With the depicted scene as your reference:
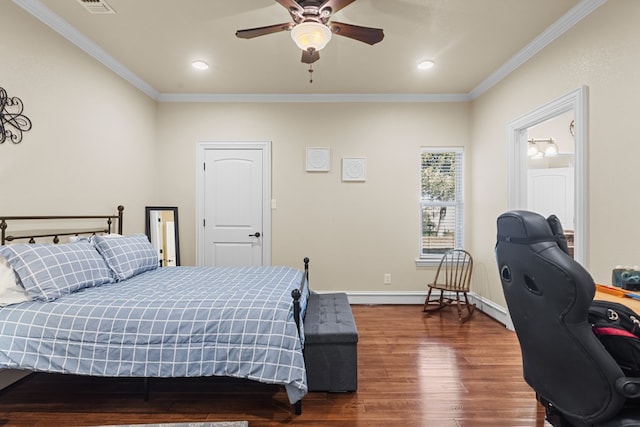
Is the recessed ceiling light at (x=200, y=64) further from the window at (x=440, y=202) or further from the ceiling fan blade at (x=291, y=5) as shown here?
the window at (x=440, y=202)

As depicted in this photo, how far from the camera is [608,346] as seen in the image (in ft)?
4.17

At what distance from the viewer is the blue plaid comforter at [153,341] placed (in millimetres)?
1941

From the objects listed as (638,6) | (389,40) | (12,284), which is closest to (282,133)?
(389,40)

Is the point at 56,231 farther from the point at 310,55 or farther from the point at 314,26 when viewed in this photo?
the point at 314,26

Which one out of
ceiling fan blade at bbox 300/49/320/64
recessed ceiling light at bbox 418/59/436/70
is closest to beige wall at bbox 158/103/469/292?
recessed ceiling light at bbox 418/59/436/70

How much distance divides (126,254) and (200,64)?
82.6 inches

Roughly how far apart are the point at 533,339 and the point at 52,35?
3.95m

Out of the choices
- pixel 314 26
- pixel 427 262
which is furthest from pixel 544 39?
pixel 427 262

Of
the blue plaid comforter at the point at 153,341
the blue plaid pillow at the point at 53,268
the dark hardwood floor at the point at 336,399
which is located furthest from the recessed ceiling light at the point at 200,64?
the dark hardwood floor at the point at 336,399

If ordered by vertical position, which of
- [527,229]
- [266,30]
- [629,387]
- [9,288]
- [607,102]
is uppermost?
[266,30]

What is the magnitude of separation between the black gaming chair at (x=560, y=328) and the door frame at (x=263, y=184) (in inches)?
133

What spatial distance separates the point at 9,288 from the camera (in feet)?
6.68

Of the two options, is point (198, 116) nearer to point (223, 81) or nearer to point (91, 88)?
point (223, 81)

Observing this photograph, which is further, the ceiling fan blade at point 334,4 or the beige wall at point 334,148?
the beige wall at point 334,148
